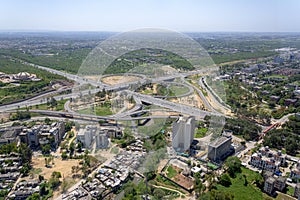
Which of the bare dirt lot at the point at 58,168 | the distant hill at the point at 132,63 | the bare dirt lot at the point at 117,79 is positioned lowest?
the bare dirt lot at the point at 58,168

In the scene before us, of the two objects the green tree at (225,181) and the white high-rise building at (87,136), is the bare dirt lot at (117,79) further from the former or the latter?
the green tree at (225,181)

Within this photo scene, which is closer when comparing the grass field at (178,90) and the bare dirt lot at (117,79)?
the grass field at (178,90)

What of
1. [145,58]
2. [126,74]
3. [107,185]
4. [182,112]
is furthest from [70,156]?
[126,74]

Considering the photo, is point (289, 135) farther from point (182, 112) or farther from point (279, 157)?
point (182, 112)

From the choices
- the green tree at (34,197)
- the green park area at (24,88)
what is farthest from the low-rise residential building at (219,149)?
the green park area at (24,88)

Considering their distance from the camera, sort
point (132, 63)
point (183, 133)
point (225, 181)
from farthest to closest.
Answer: point (132, 63) → point (183, 133) → point (225, 181)

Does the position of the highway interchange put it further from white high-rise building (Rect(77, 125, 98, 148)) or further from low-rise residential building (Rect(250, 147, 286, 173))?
low-rise residential building (Rect(250, 147, 286, 173))

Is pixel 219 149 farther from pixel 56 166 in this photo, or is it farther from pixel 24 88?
pixel 24 88

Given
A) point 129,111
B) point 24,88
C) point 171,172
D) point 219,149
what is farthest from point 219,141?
point 24,88
